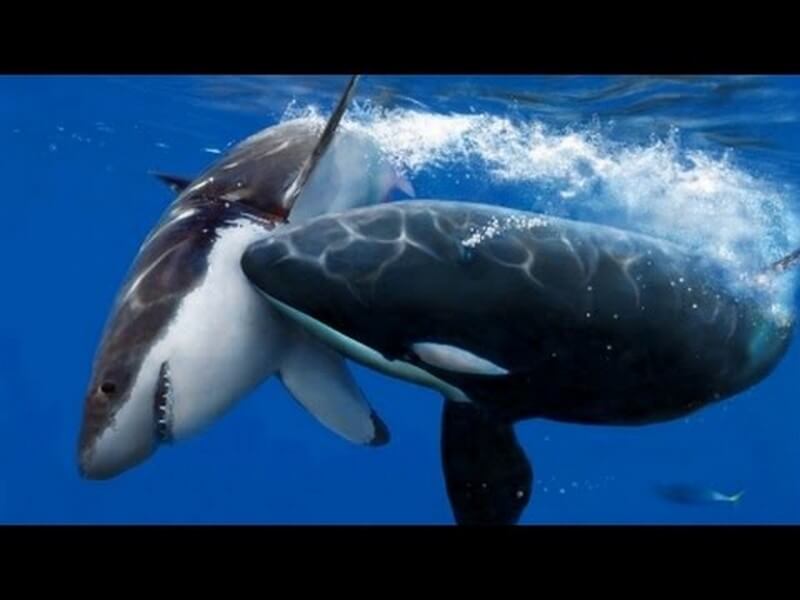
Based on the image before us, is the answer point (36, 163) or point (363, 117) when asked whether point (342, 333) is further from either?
point (36, 163)

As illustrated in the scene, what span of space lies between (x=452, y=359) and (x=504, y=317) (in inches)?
14.6

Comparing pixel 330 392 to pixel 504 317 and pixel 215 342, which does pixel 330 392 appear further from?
pixel 504 317

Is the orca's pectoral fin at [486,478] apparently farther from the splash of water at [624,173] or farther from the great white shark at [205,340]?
the splash of water at [624,173]

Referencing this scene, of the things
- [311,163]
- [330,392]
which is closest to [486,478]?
[330,392]

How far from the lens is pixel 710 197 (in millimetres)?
17391

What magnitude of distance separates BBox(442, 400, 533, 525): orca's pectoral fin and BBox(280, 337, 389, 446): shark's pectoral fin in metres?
0.52

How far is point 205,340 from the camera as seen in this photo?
17.1 ft

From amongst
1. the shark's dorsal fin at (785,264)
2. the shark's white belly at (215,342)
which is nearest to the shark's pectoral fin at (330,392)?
the shark's white belly at (215,342)

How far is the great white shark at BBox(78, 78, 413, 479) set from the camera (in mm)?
5020

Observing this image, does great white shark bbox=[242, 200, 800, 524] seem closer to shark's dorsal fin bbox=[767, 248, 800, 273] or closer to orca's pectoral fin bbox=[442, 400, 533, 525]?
orca's pectoral fin bbox=[442, 400, 533, 525]

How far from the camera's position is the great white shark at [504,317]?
4855mm

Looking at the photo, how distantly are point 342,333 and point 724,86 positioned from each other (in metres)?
10.5

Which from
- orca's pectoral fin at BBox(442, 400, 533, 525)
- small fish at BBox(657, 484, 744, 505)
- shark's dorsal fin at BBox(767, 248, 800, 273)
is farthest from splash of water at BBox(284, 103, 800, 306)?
orca's pectoral fin at BBox(442, 400, 533, 525)
